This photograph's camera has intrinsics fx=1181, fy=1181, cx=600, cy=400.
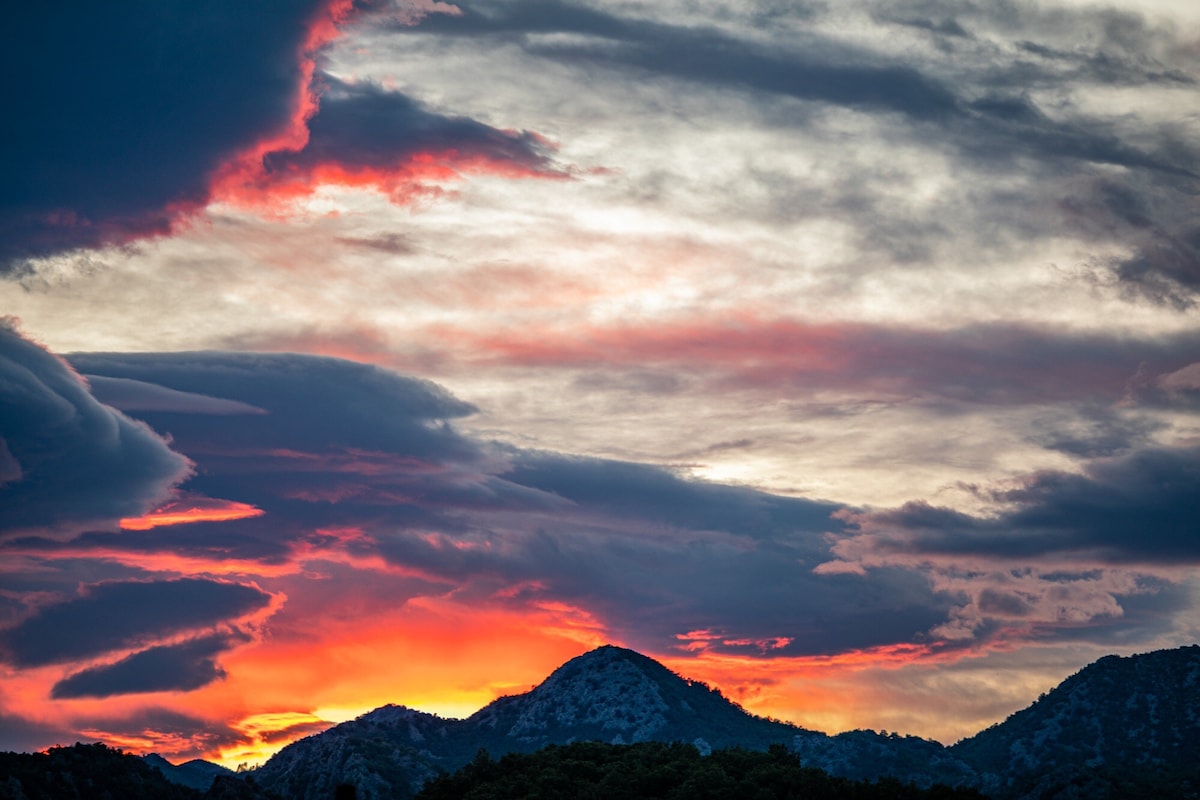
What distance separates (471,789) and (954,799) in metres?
59.5

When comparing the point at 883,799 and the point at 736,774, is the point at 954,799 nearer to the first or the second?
the point at 883,799

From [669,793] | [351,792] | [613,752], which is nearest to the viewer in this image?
[351,792]

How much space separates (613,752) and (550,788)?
21.0m

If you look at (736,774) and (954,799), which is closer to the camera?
(954,799)

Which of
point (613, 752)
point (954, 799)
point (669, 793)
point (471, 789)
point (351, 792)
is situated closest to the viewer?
point (351, 792)

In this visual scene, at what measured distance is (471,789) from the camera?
15075cm


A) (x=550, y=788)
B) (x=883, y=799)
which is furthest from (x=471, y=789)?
(x=883, y=799)

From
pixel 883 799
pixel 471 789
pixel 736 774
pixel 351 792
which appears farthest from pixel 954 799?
pixel 351 792

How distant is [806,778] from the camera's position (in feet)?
447

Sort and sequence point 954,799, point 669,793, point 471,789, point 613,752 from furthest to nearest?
point 613,752, point 471,789, point 669,793, point 954,799

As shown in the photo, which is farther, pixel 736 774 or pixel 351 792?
pixel 736 774

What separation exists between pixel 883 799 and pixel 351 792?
10037 cm

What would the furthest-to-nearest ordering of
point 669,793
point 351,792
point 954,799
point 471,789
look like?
point 471,789, point 669,793, point 954,799, point 351,792

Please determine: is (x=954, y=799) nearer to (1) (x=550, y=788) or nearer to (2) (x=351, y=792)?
(1) (x=550, y=788)
